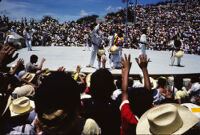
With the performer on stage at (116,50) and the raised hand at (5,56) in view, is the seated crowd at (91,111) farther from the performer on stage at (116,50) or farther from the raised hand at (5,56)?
the performer on stage at (116,50)

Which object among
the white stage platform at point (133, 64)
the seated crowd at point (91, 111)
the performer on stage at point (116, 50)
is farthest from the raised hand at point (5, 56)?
the performer on stage at point (116, 50)

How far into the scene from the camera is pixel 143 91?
187 centimetres

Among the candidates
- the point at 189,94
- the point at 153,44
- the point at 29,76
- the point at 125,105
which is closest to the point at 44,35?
the point at 153,44

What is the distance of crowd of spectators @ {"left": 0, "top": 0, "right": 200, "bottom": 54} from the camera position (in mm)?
23016

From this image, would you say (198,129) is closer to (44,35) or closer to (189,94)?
(189,94)

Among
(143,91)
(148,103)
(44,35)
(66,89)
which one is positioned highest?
(44,35)

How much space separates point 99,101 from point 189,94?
3148mm

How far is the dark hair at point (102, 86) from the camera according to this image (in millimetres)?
1895

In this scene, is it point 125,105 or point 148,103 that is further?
point 148,103

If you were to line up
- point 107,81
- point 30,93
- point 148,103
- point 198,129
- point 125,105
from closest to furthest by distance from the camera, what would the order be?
point 198,129, point 125,105, point 148,103, point 107,81, point 30,93

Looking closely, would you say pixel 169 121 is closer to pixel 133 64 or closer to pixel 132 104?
pixel 132 104

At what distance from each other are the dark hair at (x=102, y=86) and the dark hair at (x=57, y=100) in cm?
69

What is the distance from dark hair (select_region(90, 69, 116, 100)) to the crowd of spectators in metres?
9.63

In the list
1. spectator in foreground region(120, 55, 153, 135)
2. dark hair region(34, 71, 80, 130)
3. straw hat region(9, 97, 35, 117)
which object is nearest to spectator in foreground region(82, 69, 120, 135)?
spectator in foreground region(120, 55, 153, 135)
